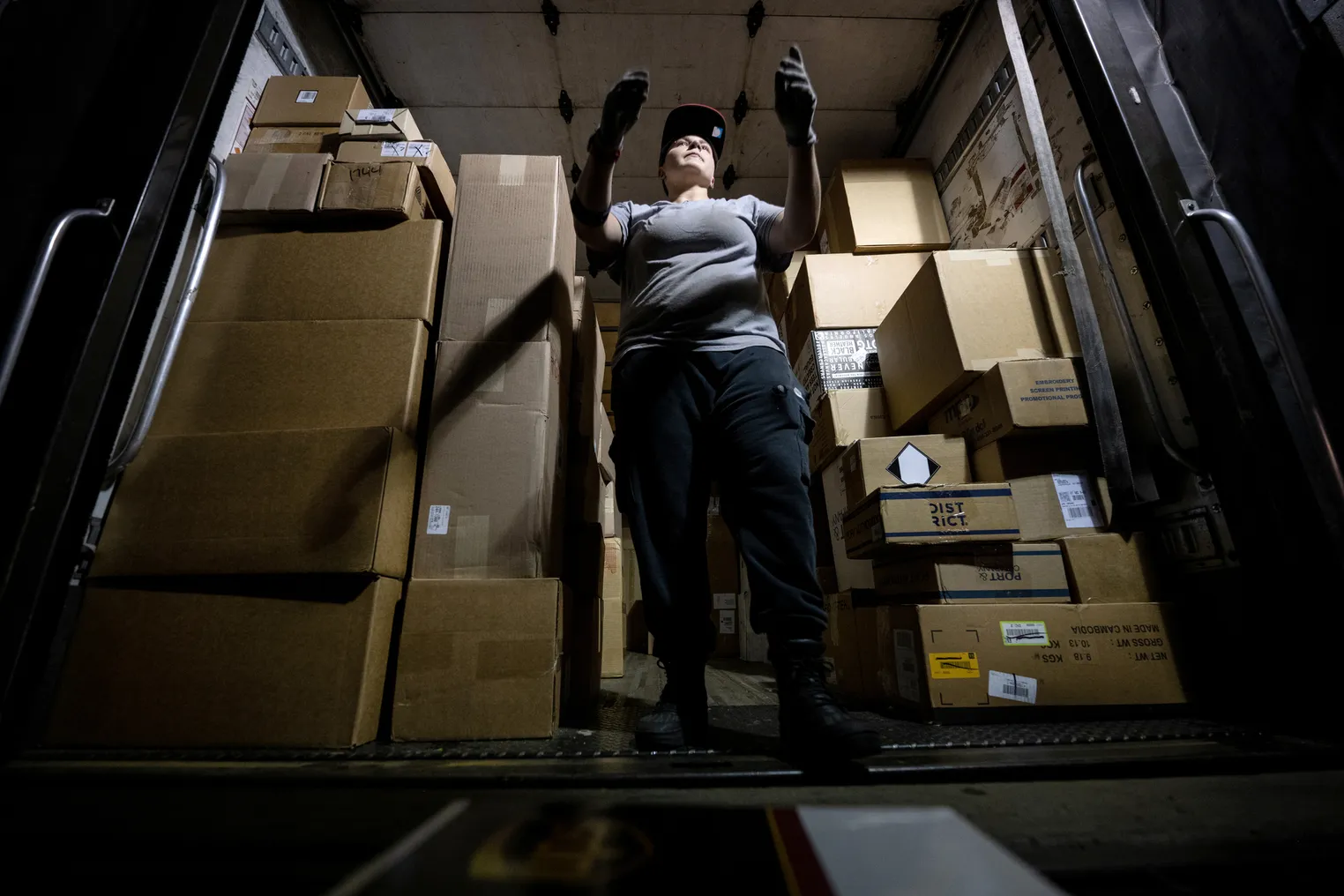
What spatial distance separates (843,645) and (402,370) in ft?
4.96

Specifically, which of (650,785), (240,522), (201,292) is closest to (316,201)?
(201,292)

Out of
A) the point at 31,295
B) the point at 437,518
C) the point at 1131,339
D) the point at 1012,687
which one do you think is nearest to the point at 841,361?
the point at 1131,339

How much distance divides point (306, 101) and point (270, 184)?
0.48 m

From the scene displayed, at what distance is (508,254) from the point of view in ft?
4.54

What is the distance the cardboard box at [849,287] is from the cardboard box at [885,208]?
0.10m

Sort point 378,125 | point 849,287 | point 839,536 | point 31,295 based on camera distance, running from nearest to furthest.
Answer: point 31,295 < point 378,125 < point 839,536 < point 849,287

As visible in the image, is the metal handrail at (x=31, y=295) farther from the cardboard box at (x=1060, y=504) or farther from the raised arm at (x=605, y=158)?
the cardboard box at (x=1060, y=504)

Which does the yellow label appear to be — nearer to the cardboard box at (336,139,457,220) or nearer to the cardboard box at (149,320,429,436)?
the cardboard box at (149,320,429,436)

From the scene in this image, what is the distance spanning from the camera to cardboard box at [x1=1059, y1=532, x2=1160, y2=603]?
1198 mm

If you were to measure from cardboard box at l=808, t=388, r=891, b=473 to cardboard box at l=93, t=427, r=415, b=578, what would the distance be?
4.37 feet

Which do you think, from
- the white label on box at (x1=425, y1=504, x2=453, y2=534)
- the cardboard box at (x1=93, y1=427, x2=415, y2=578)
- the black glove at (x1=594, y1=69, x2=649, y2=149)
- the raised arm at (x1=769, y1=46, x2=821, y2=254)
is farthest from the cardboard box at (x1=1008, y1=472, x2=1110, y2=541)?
the cardboard box at (x1=93, y1=427, x2=415, y2=578)

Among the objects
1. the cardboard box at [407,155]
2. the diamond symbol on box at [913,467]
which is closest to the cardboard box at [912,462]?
the diamond symbol on box at [913,467]

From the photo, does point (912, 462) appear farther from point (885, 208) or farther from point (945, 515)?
point (885, 208)

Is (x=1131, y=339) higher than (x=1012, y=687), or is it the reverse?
(x=1131, y=339)
